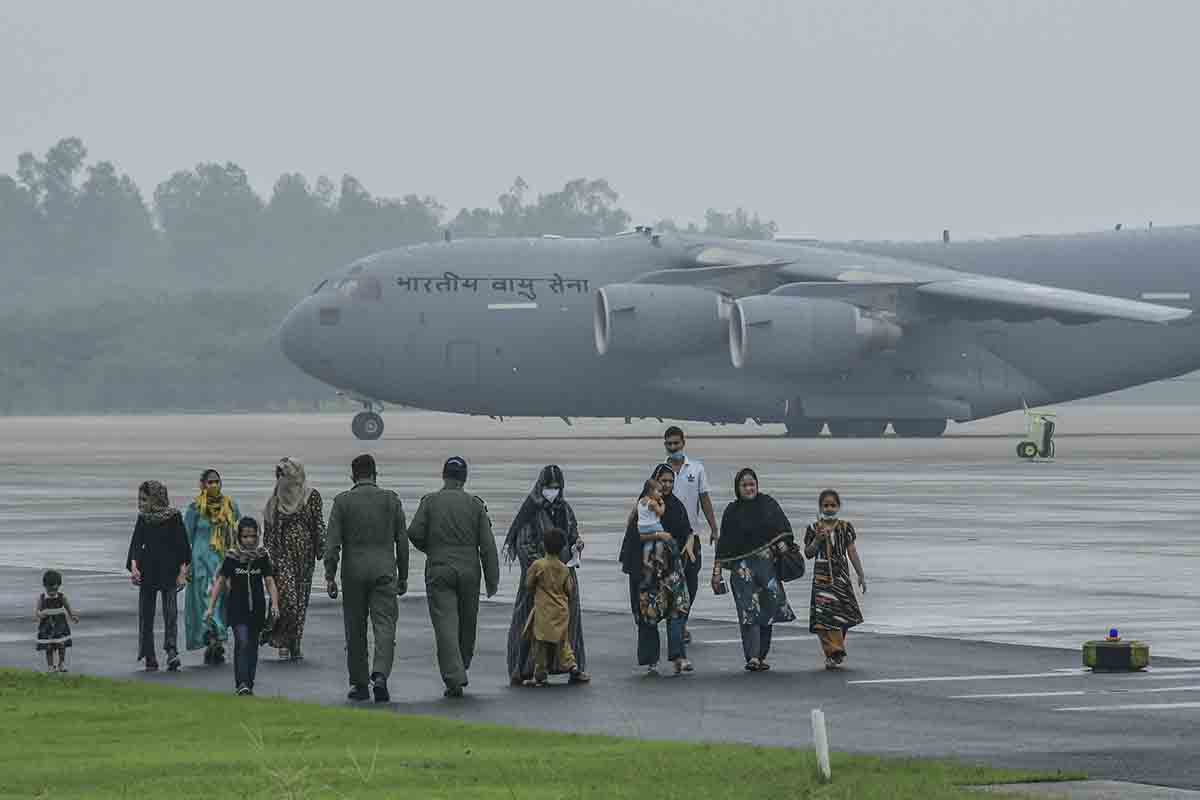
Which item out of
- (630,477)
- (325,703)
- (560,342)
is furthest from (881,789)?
(560,342)

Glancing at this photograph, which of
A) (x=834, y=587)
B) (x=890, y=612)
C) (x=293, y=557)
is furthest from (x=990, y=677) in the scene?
(x=293, y=557)

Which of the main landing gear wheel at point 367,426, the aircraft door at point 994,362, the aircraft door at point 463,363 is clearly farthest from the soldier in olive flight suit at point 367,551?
the main landing gear wheel at point 367,426

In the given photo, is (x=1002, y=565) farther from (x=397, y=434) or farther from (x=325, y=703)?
(x=397, y=434)

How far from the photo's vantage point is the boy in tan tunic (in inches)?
704

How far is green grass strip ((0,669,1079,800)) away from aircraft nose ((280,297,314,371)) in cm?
4337

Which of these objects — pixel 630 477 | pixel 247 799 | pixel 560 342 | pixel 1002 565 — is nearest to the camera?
pixel 247 799

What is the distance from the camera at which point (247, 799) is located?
41.5 feet

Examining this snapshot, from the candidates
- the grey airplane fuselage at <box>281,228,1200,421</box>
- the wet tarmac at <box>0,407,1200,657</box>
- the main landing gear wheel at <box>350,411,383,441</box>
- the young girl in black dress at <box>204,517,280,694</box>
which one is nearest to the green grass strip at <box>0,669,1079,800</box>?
the young girl in black dress at <box>204,517,280,694</box>

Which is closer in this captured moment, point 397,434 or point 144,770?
point 144,770

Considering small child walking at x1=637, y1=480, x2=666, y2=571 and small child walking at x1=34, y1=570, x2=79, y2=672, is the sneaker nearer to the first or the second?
small child walking at x1=34, y1=570, x2=79, y2=672

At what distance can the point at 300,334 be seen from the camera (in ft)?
197

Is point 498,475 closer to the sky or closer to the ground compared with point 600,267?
closer to the ground

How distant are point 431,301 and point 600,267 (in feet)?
13.0

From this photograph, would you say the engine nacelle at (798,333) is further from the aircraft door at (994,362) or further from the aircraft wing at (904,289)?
the aircraft door at (994,362)
